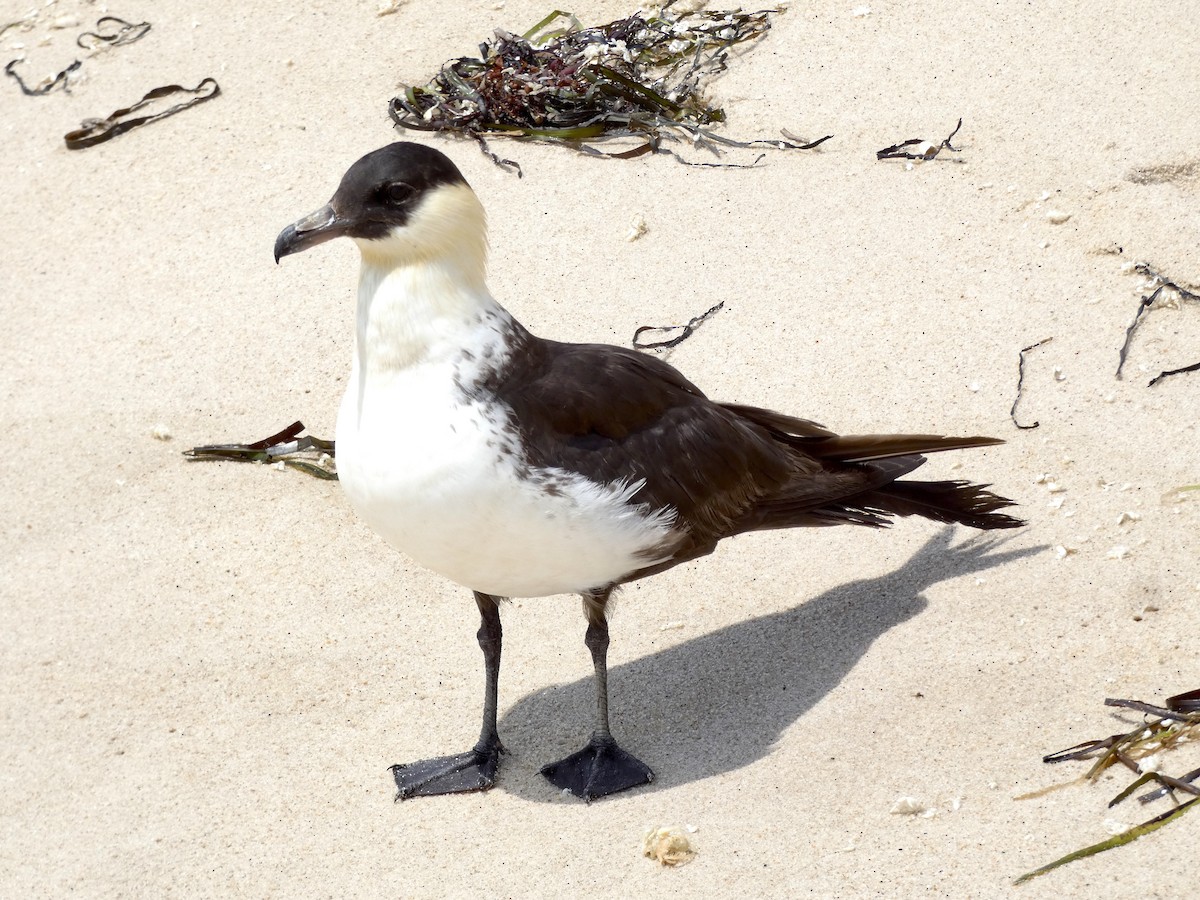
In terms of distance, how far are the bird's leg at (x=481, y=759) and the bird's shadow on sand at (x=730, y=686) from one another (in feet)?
0.29

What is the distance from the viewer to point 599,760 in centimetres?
478

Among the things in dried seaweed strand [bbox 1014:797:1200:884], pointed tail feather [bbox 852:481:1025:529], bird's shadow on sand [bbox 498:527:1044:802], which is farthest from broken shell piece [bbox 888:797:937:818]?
pointed tail feather [bbox 852:481:1025:529]

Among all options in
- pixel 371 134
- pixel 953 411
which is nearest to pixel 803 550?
pixel 953 411

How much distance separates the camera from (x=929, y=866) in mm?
3951

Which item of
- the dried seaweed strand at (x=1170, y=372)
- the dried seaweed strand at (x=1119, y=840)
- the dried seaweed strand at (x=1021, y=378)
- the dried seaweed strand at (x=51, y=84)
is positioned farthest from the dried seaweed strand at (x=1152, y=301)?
the dried seaweed strand at (x=51, y=84)

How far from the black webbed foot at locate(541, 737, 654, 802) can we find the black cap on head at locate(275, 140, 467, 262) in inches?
74.1

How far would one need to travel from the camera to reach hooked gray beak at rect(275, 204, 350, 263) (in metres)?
4.32

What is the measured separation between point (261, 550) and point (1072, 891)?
351 cm

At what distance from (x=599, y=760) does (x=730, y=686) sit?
24.1 inches

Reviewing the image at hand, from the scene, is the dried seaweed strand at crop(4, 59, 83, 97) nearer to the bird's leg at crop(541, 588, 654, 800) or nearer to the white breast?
the white breast

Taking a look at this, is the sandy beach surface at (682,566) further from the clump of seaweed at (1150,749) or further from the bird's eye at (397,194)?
the bird's eye at (397,194)

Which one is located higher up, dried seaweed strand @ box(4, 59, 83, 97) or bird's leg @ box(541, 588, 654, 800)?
dried seaweed strand @ box(4, 59, 83, 97)

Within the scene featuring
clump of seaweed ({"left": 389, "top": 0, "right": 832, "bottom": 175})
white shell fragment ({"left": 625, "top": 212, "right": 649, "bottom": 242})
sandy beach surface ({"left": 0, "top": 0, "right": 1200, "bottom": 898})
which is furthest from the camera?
clump of seaweed ({"left": 389, "top": 0, "right": 832, "bottom": 175})

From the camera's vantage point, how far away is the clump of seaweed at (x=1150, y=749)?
394 centimetres
